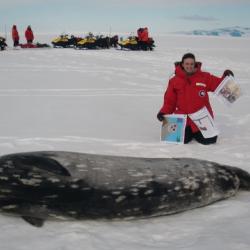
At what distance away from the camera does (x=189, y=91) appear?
5.82m

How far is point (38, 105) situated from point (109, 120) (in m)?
1.47

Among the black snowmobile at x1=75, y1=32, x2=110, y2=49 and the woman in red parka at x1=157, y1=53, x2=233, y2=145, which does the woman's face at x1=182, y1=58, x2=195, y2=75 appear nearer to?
the woman in red parka at x1=157, y1=53, x2=233, y2=145

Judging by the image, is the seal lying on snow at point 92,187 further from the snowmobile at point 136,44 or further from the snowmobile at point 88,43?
the snowmobile at point 88,43

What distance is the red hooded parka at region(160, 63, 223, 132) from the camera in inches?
229

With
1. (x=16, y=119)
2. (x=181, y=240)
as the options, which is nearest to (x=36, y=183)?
(x=181, y=240)

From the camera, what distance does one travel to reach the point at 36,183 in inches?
123

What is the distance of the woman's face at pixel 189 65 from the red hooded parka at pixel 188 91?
47 millimetres

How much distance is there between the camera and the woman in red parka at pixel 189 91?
581cm

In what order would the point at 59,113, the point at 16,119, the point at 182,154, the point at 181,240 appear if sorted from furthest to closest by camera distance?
1. the point at 59,113
2. the point at 16,119
3. the point at 182,154
4. the point at 181,240

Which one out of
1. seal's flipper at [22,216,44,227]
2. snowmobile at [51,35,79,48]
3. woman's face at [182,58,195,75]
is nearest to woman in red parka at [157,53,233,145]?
woman's face at [182,58,195,75]

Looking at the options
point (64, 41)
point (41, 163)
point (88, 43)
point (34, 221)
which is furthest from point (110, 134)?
point (64, 41)

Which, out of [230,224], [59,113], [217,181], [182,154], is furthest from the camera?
[59,113]

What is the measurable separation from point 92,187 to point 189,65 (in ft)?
9.72

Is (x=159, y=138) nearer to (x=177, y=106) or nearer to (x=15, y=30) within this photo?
(x=177, y=106)
